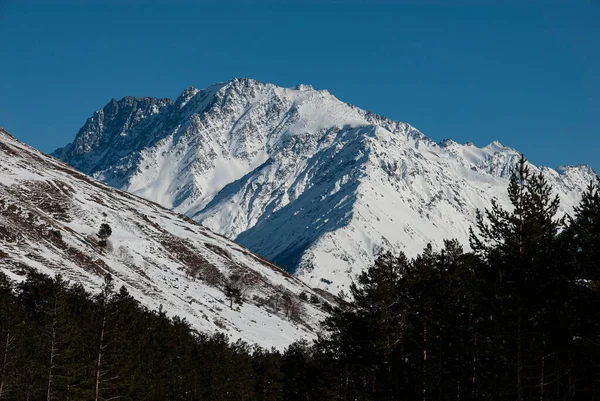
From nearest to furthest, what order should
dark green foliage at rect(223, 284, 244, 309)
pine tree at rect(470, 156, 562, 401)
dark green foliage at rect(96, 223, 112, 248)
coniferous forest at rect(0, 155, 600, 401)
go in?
1. coniferous forest at rect(0, 155, 600, 401)
2. pine tree at rect(470, 156, 562, 401)
3. dark green foliage at rect(96, 223, 112, 248)
4. dark green foliage at rect(223, 284, 244, 309)

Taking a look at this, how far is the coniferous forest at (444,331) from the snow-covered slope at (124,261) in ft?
181

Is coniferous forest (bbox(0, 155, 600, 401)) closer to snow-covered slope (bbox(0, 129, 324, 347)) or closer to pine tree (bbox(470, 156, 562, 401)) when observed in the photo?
pine tree (bbox(470, 156, 562, 401))

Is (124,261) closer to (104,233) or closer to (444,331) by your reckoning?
(104,233)

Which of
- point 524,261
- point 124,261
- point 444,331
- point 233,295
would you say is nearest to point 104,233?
point 124,261

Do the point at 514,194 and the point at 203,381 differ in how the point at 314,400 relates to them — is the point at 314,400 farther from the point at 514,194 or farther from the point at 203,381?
the point at 514,194

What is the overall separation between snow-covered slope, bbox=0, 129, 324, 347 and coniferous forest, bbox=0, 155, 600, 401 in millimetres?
55129

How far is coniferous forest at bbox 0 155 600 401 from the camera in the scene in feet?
101

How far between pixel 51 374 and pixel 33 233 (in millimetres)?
101287

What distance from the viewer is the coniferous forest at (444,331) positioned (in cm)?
3089

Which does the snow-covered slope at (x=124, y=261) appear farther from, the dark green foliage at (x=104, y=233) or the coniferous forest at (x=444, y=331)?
the coniferous forest at (x=444, y=331)

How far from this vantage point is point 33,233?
139250mm

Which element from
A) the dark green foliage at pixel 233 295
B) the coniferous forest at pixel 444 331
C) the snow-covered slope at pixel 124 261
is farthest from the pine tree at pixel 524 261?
the dark green foliage at pixel 233 295

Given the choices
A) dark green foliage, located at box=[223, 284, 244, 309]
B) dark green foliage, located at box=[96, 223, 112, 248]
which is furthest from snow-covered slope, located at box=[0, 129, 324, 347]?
dark green foliage, located at box=[96, 223, 112, 248]

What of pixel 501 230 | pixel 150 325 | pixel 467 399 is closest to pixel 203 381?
pixel 150 325
